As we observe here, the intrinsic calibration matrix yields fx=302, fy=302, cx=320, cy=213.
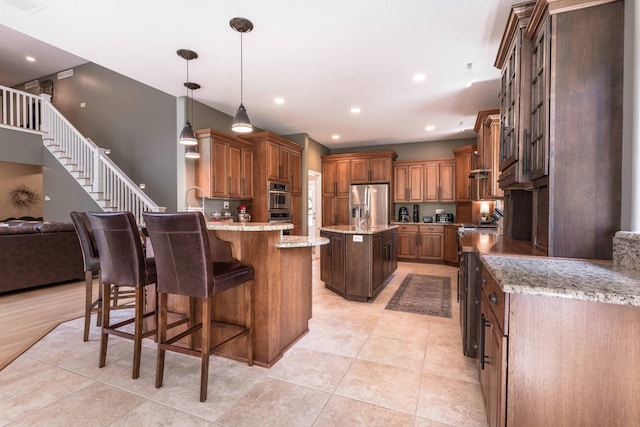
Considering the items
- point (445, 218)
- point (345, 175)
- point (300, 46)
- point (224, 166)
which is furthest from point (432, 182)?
point (300, 46)

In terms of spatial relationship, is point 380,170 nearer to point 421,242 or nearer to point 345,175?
point 345,175

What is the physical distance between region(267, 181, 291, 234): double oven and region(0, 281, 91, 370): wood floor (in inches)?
114

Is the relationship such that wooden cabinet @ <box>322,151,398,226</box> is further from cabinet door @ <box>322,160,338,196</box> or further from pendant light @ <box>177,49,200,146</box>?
pendant light @ <box>177,49,200,146</box>

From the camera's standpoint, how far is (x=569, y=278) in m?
1.16

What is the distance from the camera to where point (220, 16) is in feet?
8.50

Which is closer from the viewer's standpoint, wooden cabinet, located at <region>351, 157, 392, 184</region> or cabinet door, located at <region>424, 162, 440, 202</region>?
cabinet door, located at <region>424, 162, 440, 202</region>

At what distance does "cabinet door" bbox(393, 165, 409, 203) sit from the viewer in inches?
278

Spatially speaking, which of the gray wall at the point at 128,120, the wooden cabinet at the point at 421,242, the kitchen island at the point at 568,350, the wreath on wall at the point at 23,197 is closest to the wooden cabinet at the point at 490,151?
the wooden cabinet at the point at 421,242

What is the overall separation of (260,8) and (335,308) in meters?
3.05

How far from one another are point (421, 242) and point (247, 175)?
3.96 m

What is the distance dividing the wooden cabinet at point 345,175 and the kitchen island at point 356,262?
308 cm

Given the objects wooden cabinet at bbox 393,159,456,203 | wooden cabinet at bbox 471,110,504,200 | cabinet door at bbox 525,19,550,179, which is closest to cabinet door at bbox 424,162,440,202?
wooden cabinet at bbox 393,159,456,203

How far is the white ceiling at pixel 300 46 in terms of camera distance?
251 cm

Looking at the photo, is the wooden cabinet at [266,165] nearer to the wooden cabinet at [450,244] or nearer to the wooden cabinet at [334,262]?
the wooden cabinet at [334,262]
